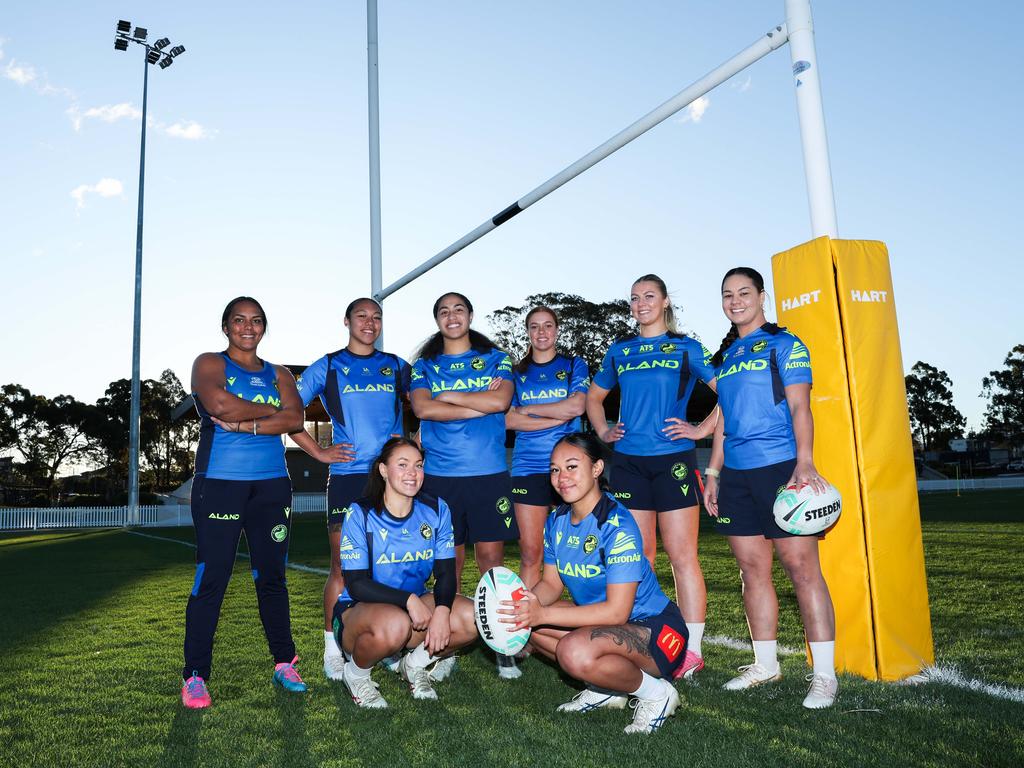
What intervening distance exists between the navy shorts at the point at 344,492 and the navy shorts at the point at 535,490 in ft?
2.99

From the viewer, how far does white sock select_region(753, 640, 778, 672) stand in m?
3.93

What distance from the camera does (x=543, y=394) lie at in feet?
16.0

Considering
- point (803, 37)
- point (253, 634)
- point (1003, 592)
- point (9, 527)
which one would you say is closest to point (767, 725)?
point (803, 37)

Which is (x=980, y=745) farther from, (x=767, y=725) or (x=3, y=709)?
(x=3, y=709)

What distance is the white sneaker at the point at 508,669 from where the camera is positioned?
4.26 m

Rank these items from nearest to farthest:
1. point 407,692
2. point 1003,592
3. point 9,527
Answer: point 407,692
point 1003,592
point 9,527

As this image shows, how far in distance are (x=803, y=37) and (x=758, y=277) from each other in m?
1.48

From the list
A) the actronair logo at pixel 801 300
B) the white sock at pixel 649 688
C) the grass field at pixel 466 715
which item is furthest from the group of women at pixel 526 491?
the actronair logo at pixel 801 300

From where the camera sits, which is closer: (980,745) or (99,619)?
(980,745)

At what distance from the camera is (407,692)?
4004mm

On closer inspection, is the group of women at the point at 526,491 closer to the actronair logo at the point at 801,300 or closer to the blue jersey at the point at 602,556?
the blue jersey at the point at 602,556

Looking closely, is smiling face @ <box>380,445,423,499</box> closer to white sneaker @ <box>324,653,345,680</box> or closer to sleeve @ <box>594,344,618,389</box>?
white sneaker @ <box>324,653,345,680</box>

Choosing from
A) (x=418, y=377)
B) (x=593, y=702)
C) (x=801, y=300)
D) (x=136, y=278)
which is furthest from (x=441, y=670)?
(x=136, y=278)

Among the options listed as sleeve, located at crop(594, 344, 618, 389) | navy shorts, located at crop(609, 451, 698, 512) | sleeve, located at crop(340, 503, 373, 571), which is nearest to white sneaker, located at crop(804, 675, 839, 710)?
navy shorts, located at crop(609, 451, 698, 512)
